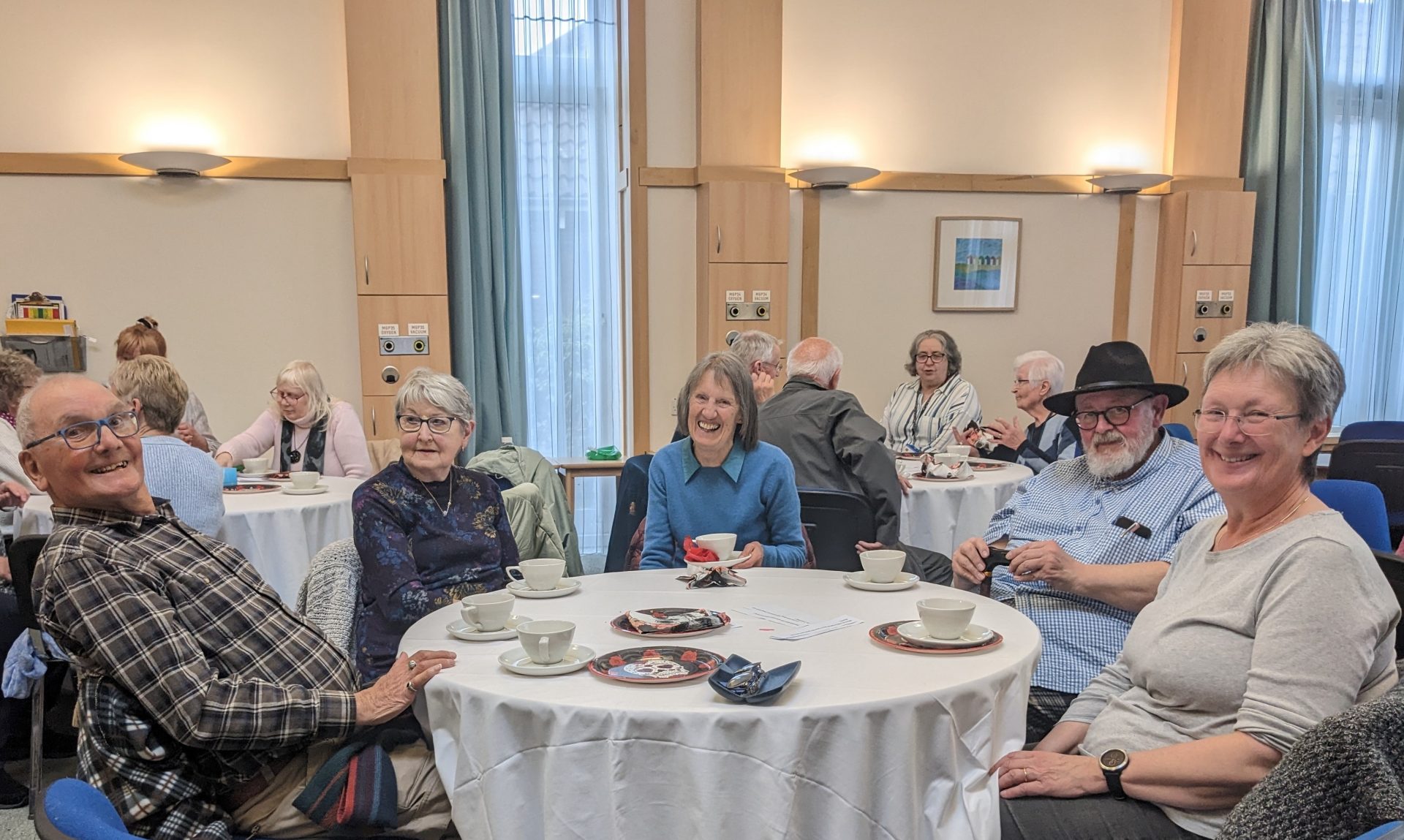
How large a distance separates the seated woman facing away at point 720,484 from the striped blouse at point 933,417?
7.99 ft

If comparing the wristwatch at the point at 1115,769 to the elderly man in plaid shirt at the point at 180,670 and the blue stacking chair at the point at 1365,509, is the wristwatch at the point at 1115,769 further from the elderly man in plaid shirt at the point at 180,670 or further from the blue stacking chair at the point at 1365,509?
the blue stacking chair at the point at 1365,509

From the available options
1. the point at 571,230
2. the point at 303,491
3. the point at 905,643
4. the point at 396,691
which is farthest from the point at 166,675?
the point at 571,230

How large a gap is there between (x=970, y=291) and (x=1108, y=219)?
1.19 m

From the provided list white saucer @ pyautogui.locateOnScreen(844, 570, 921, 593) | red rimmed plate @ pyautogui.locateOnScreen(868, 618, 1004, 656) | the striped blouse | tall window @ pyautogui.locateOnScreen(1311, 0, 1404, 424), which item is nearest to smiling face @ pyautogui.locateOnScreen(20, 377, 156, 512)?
red rimmed plate @ pyautogui.locateOnScreen(868, 618, 1004, 656)

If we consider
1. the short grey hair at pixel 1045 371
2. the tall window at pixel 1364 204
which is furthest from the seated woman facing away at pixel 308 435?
the tall window at pixel 1364 204

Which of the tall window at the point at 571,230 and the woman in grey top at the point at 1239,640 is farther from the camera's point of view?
the tall window at the point at 571,230

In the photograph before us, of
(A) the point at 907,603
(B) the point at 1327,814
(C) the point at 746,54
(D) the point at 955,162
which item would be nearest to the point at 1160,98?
(D) the point at 955,162

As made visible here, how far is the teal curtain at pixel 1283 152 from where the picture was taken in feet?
21.6

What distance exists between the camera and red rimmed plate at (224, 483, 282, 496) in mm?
3714

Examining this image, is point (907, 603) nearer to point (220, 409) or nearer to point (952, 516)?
point (952, 516)

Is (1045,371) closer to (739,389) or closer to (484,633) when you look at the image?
(739,389)

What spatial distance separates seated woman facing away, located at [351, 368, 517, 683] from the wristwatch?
1.51 metres

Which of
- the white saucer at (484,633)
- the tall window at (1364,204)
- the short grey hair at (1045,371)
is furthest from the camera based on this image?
the tall window at (1364,204)

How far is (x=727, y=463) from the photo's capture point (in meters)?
2.83
